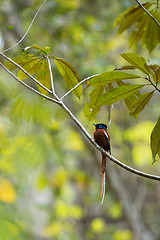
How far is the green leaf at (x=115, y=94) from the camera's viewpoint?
109 centimetres

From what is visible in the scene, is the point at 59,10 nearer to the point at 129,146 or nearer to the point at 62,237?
the point at 129,146

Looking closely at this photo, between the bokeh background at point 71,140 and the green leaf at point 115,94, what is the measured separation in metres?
0.60

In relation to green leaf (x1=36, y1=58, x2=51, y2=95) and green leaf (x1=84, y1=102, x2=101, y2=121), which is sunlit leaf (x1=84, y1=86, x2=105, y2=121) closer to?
green leaf (x1=84, y1=102, x2=101, y2=121)

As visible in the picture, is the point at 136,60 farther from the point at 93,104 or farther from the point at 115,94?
the point at 93,104

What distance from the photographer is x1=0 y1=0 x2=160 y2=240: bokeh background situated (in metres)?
2.64

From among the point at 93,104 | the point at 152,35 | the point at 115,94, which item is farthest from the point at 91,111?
the point at 152,35

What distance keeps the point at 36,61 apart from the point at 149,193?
14.2ft

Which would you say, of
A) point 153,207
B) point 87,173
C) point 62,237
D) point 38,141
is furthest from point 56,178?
point 38,141

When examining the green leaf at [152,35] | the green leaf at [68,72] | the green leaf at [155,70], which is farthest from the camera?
the green leaf at [152,35]

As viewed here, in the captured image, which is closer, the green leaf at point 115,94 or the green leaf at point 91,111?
the green leaf at point 115,94

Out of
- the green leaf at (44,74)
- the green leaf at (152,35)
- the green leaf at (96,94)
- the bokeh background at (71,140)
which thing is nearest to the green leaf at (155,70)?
the green leaf at (96,94)

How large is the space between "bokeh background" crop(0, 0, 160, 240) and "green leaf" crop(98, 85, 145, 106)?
60cm

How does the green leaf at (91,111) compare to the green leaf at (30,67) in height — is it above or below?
below

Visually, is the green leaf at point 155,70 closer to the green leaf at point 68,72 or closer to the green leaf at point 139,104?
the green leaf at point 139,104
